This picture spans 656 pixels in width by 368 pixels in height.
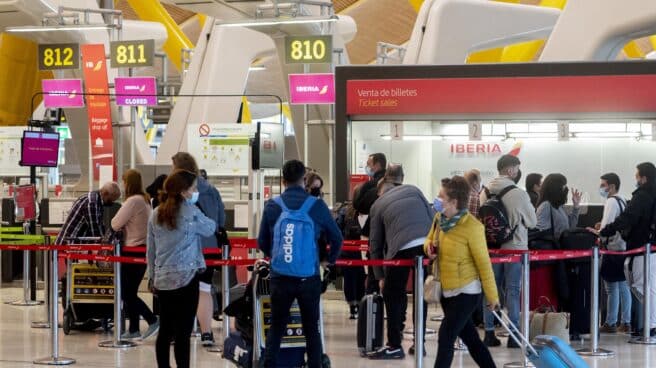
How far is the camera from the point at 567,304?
1076 centimetres

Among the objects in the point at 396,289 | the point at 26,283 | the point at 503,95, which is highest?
the point at 503,95

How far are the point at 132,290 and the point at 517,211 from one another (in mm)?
3534

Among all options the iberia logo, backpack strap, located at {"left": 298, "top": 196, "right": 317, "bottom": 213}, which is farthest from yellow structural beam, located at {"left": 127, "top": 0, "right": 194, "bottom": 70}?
backpack strap, located at {"left": 298, "top": 196, "right": 317, "bottom": 213}

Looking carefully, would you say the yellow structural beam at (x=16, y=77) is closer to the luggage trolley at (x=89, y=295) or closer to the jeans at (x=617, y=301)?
the luggage trolley at (x=89, y=295)

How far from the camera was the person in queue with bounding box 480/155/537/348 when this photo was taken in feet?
33.0

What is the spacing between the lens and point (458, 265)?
705 cm

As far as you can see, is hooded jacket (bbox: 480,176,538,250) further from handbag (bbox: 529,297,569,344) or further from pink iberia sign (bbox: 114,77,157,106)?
pink iberia sign (bbox: 114,77,157,106)

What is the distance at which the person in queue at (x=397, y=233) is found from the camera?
357 inches

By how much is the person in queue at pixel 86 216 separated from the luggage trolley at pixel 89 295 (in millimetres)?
88

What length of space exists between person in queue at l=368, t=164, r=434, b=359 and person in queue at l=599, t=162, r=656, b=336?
94.2 inches

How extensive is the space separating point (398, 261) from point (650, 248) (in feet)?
9.35

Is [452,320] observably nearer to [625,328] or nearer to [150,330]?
[150,330]

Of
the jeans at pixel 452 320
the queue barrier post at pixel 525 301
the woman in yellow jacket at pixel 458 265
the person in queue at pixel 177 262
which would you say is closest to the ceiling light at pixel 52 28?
the queue barrier post at pixel 525 301

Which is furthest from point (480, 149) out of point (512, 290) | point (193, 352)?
point (193, 352)
